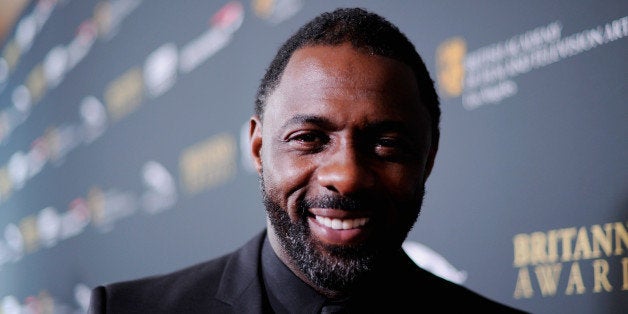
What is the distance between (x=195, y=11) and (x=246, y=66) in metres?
0.41

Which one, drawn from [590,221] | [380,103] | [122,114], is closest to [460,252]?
[590,221]

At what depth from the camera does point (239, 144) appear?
2238 mm

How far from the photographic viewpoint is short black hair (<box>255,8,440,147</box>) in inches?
44.9

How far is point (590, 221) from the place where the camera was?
126 centimetres

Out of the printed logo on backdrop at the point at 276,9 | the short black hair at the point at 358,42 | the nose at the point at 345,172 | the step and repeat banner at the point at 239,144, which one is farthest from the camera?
the printed logo on backdrop at the point at 276,9

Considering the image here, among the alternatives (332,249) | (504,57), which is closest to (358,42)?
(332,249)

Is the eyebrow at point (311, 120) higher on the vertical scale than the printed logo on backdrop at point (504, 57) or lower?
lower

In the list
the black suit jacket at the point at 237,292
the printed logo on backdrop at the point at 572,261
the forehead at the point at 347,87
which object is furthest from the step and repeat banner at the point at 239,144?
the forehead at the point at 347,87

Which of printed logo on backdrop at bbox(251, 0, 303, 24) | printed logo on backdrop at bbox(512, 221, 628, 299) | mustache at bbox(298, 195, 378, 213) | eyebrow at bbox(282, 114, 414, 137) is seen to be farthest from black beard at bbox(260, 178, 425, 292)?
printed logo on backdrop at bbox(251, 0, 303, 24)

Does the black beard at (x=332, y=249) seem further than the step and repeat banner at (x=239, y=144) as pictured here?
No

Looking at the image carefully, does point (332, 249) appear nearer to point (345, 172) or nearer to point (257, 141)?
point (345, 172)

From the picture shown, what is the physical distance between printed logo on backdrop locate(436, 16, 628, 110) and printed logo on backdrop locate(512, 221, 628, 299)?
277 millimetres

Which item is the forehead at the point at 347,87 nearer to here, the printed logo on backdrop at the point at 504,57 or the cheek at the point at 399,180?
the cheek at the point at 399,180

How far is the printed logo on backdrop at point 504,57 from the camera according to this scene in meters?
1.29
